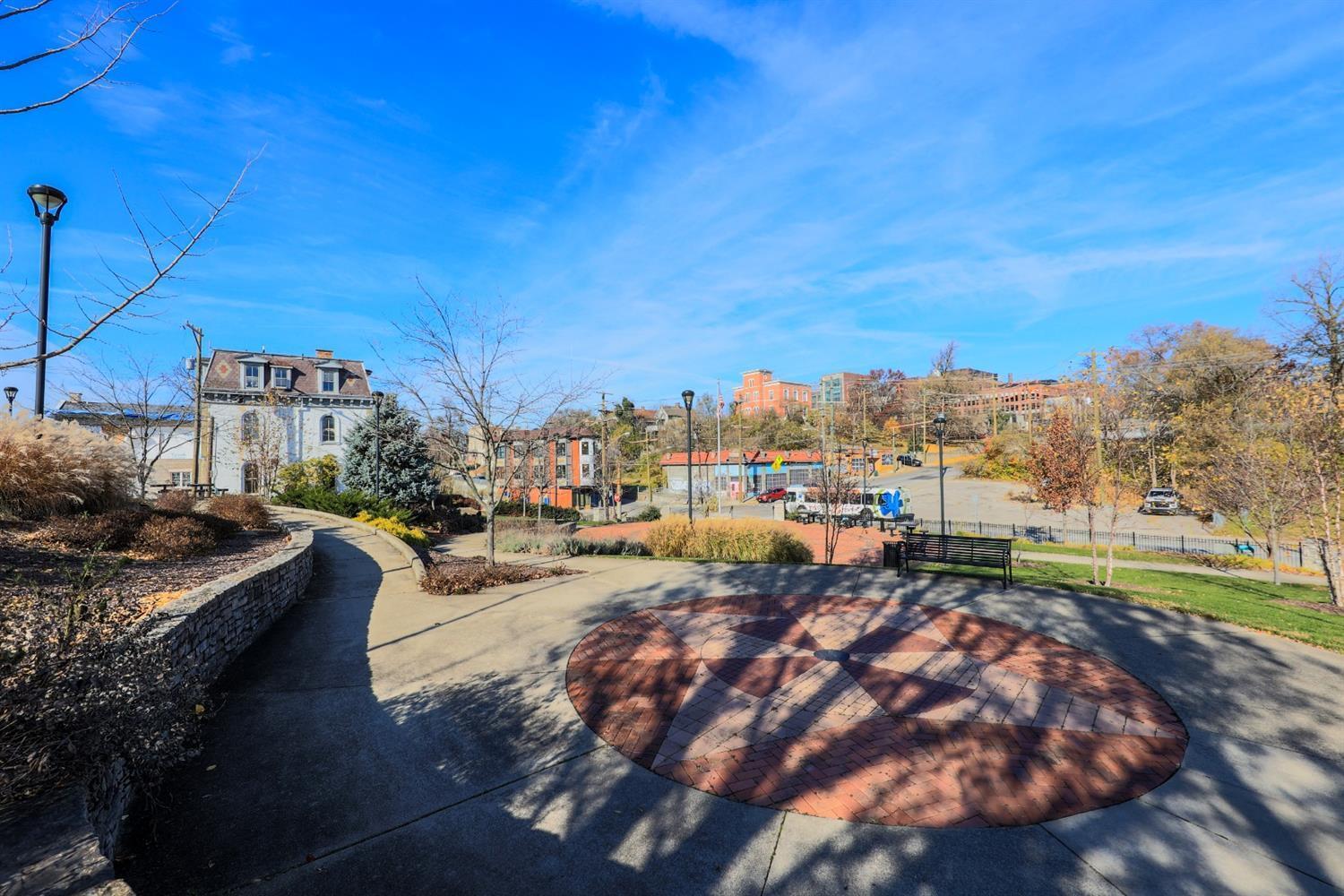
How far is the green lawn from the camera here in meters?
8.20

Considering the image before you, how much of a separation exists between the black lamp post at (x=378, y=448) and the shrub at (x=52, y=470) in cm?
1265

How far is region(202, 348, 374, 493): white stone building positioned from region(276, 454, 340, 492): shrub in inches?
95.8

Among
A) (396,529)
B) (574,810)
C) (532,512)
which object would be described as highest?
(396,529)

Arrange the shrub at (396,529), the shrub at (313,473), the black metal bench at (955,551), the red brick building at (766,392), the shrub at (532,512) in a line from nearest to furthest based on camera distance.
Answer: the black metal bench at (955,551)
the shrub at (396,529)
the shrub at (313,473)
the shrub at (532,512)
the red brick building at (766,392)

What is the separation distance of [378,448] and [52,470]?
1447 cm

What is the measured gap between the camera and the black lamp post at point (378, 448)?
76.0 feet

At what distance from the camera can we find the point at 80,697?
3186 millimetres

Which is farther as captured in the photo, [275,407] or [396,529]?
[275,407]

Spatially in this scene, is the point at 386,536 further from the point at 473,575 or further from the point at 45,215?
the point at 45,215

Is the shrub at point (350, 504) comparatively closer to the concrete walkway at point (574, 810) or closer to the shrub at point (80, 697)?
the concrete walkway at point (574, 810)

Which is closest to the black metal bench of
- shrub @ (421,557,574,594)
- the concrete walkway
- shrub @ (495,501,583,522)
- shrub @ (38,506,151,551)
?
the concrete walkway

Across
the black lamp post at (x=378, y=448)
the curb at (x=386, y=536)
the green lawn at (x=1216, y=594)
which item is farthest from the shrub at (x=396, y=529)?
the green lawn at (x=1216, y=594)

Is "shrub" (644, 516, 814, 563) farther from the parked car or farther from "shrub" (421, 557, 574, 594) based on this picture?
the parked car

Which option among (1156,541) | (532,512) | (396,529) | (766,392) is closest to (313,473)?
(532,512)
